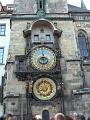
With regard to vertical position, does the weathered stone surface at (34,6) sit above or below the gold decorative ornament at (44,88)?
above

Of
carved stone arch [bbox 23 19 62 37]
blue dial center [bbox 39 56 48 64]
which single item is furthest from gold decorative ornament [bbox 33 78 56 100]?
carved stone arch [bbox 23 19 62 37]

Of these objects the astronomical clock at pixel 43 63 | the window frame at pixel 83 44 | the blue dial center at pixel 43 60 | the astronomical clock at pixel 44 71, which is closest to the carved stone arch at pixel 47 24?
the astronomical clock at pixel 43 63

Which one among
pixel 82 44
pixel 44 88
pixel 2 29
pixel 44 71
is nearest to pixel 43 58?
pixel 44 71

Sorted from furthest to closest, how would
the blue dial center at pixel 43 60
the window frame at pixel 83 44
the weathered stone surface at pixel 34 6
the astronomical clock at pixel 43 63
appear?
the window frame at pixel 83 44
the weathered stone surface at pixel 34 6
the blue dial center at pixel 43 60
the astronomical clock at pixel 43 63

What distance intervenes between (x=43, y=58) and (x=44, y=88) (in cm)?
203

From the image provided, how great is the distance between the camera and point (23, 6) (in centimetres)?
1989

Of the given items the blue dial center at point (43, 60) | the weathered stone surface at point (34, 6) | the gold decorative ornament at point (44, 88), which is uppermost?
the weathered stone surface at point (34, 6)

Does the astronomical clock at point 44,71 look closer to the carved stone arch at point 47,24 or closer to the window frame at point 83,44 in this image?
the carved stone arch at point 47,24

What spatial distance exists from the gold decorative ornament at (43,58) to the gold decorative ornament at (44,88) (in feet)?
2.78

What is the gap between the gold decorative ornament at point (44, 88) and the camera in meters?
15.8

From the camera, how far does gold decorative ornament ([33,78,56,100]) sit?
15.8 metres

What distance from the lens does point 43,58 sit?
16891 millimetres

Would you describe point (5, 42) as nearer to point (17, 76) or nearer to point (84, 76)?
point (17, 76)

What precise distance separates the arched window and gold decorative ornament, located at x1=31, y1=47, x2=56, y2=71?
3786mm
